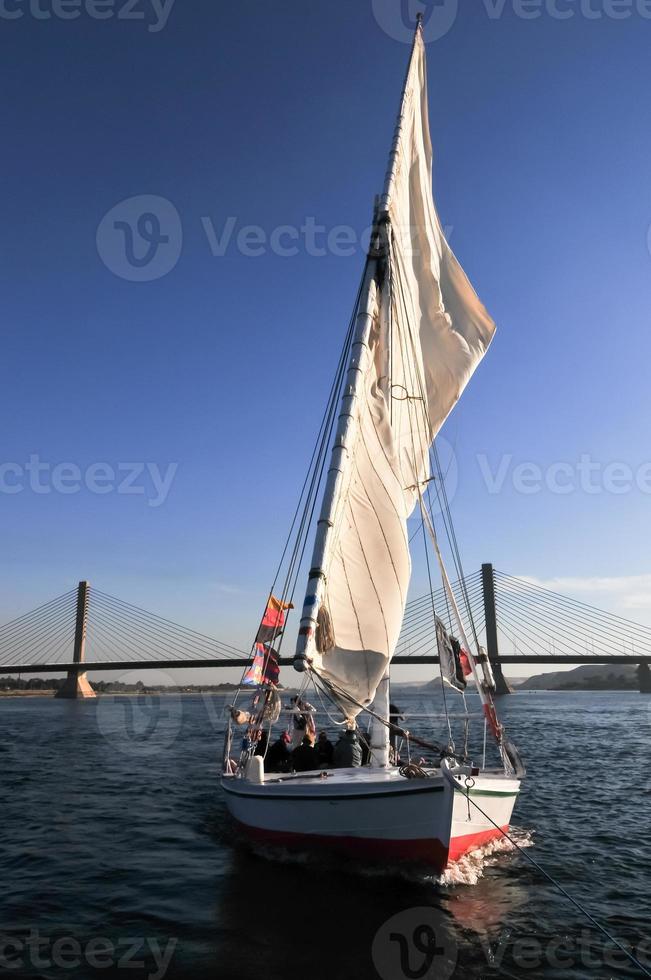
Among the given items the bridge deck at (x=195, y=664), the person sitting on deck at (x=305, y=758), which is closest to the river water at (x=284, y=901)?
the person sitting on deck at (x=305, y=758)

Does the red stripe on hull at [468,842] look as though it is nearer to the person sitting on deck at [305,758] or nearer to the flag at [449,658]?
the flag at [449,658]

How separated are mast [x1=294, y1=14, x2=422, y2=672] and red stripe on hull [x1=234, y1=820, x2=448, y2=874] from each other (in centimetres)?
287

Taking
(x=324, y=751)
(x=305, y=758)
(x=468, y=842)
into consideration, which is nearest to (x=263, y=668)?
(x=324, y=751)

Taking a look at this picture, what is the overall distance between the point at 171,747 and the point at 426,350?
23488mm

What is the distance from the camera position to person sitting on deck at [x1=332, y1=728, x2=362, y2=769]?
1259 centimetres

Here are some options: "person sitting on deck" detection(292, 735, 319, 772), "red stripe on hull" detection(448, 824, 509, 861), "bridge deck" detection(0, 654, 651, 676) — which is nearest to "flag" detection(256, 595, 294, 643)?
"person sitting on deck" detection(292, 735, 319, 772)

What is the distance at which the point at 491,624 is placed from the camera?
8406cm

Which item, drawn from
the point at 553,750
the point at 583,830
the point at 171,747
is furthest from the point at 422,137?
the point at 171,747

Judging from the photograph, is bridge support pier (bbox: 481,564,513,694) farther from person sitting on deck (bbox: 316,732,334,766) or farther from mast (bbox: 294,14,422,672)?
mast (bbox: 294,14,422,672)

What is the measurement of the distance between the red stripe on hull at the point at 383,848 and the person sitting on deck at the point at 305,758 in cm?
223

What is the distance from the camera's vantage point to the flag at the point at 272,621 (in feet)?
51.3

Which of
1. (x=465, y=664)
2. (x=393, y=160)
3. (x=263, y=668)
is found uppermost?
(x=393, y=160)

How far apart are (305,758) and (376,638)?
3944 millimetres

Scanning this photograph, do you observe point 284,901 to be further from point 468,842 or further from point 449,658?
point 449,658
